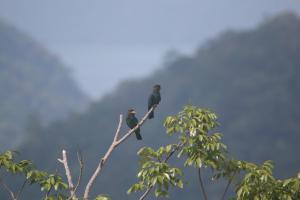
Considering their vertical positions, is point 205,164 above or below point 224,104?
below

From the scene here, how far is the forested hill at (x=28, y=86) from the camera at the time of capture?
11369 cm

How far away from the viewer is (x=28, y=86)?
12475 cm

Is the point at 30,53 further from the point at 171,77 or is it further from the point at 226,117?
the point at 226,117

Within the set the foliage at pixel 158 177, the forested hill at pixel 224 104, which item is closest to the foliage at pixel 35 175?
the foliage at pixel 158 177

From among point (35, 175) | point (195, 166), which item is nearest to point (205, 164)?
point (195, 166)

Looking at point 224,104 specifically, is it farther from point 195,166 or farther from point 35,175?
point 35,175

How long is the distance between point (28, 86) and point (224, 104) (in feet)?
142

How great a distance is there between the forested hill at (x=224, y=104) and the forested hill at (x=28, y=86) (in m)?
15.4

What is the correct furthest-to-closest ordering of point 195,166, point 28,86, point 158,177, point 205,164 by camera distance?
point 28,86, point 205,164, point 195,166, point 158,177

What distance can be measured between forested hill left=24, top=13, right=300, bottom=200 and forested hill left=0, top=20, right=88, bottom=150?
1541 centimetres

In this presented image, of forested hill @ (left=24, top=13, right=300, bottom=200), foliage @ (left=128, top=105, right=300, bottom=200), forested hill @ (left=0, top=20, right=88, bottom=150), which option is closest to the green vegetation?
foliage @ (left=128, top=105, right=300, bottom=200)

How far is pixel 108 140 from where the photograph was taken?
277 feet

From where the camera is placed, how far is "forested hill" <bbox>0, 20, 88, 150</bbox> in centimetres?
11369

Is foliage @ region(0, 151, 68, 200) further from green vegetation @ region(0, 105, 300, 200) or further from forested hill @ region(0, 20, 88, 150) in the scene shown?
forested hill @ region(0, 20, 88, 150)
